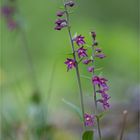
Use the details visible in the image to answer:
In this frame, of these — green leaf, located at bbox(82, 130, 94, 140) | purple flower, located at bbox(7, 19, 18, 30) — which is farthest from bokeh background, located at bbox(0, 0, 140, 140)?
green leaf, located at bbox(82, 130, 94, 140)

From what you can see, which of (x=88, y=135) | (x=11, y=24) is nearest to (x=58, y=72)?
(x=11, y=24)

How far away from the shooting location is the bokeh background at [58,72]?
4.08m

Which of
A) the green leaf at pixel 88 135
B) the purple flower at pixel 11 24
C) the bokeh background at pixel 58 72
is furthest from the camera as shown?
the purple flower at pixel 11 24

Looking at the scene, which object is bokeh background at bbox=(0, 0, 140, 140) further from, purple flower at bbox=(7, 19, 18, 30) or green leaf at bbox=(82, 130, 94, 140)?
green leaf at bbox=(82, 130, 94, 140)

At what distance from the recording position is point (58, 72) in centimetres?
574

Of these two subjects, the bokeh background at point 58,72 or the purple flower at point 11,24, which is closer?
the bokeh background at point 58,72

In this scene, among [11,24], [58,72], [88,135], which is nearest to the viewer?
[88,135]

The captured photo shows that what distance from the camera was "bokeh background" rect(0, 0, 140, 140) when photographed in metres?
4.08

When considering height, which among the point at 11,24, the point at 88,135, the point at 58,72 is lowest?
the point at 58,72

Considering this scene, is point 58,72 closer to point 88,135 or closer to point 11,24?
point 11,24

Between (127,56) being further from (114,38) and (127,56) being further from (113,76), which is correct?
(113,76)

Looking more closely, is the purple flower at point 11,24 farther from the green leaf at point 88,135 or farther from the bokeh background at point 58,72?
the green leaf at point 88,135

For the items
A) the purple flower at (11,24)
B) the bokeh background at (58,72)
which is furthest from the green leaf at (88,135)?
the purple flower at (11,24)

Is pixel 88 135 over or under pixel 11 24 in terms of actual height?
under
